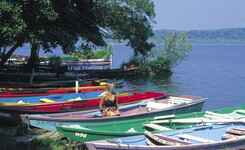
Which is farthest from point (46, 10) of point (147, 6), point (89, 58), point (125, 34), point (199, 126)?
point (89, 58)

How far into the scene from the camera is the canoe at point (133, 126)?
11055mm

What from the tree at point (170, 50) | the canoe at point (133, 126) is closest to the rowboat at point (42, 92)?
the canoe at point (133, 126)

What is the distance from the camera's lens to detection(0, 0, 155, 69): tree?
17.9 m

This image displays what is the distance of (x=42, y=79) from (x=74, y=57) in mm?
26635

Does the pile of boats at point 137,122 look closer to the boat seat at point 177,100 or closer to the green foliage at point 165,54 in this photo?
the boat seat at point 177,100

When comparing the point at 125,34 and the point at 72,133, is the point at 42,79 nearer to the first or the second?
the point at 125,34

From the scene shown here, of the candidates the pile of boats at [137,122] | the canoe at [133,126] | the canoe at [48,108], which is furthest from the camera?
the canoe at [48,108]

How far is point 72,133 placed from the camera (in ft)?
36.3

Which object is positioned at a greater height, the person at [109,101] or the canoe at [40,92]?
the person at [109,101]

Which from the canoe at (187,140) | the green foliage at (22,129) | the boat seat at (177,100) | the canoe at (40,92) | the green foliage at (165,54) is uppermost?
the green foliage at (165,54)

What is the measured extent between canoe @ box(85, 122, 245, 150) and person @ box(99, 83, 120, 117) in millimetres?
1643

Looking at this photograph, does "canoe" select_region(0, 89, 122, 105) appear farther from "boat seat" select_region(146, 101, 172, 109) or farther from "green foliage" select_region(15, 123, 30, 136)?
"boat seat" select_region(146, 101, 172, 109)

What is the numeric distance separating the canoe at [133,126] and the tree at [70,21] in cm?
789

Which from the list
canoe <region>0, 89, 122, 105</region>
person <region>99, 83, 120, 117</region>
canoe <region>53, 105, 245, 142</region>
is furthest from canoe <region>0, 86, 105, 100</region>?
canoe <region>53, 105, 245, 142</region>
